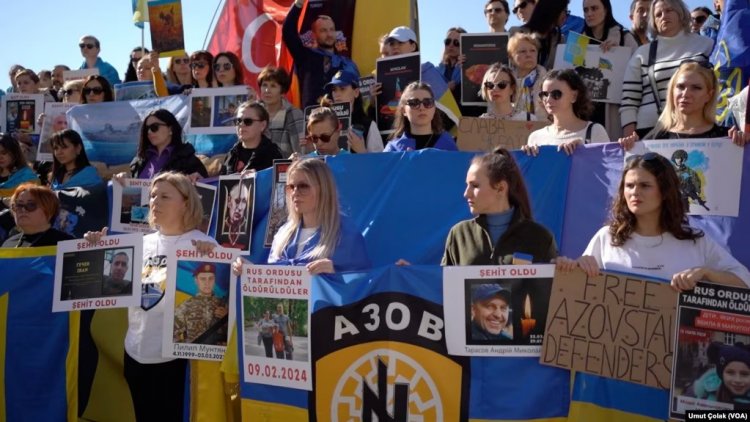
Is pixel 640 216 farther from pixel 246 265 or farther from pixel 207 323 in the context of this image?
pixel 207 323

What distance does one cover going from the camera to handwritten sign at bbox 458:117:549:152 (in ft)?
22.3

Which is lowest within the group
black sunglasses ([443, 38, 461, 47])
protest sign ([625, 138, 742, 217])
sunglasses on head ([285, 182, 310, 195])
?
sunglasses on head ([285, 182, 310, 195])

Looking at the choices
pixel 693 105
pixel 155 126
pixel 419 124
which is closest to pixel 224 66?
pixel 155 126

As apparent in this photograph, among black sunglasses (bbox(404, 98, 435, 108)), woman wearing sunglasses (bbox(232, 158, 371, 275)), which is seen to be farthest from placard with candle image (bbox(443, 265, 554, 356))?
black sunglasses (bbox(404, 98, 435, 108))

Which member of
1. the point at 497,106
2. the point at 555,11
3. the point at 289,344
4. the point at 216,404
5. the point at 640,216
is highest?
the point at 555,11

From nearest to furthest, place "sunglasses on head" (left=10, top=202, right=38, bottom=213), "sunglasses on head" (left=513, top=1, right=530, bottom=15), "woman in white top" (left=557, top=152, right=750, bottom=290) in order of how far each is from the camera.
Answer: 1. "woman in white top" (left=557, top=152, right=750, bottom=290)
2. "sunglasses on head" (left=10, top=202, right=38, bottom=213)
3. "sunglasses on head" (left=513, top=1, right=530, bottom=15)

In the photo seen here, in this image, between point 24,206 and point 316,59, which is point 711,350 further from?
point 316,59

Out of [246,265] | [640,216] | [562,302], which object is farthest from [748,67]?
[246,265]

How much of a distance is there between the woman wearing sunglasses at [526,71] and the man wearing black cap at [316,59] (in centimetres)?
199

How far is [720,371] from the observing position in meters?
3.85

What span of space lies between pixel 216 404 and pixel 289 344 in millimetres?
843

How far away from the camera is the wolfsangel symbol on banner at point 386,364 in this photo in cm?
439

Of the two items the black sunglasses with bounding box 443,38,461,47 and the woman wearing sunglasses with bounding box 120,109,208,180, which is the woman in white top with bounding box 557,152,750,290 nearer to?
the woman wearing sunglasses with bounding box 120,109,208,180

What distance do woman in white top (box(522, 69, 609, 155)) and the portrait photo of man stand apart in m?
2.68
